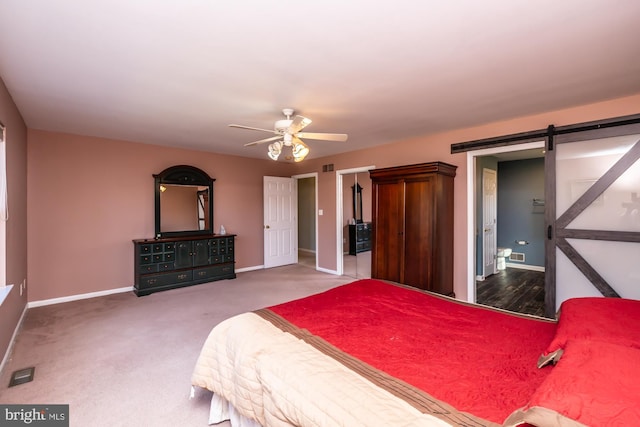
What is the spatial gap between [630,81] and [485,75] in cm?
134

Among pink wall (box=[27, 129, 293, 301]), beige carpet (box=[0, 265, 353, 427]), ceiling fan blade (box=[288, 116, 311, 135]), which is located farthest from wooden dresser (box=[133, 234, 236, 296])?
ceiling fan blade (box=[288, 116, 311, 135])

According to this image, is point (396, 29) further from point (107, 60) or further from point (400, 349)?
point (107, 60)

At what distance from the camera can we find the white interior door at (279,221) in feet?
20.9

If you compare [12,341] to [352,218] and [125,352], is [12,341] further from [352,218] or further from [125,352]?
[352,218]

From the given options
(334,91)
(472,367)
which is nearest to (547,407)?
(472,367)

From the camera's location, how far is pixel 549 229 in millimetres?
3359

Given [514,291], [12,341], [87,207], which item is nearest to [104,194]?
[87,207]

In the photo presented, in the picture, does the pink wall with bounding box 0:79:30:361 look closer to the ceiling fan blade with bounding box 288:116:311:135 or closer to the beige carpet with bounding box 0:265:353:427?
the beige carpet with bounding box 0:265:353:427

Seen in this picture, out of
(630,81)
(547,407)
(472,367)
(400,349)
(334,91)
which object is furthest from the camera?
(334,91)

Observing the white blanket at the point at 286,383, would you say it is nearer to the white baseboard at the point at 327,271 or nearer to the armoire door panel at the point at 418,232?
the armoire door panel at the point at 418,232

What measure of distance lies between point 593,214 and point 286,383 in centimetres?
364

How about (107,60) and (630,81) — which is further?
(630,81)

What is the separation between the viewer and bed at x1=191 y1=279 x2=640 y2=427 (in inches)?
38.1

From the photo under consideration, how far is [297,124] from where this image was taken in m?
2.82
